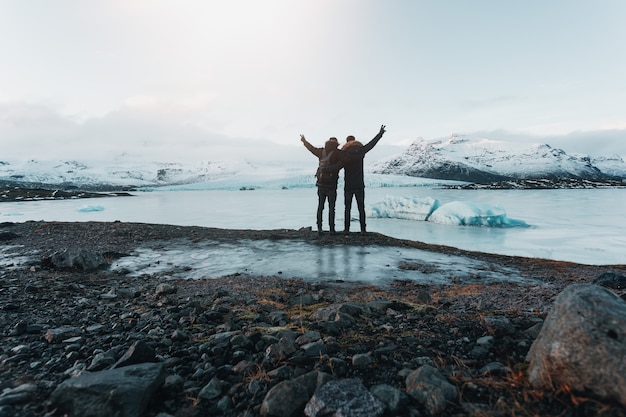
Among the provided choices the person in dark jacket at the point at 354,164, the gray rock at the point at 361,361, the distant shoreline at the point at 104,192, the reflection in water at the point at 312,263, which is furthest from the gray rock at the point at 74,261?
the distant shoreline at the point at 104,192

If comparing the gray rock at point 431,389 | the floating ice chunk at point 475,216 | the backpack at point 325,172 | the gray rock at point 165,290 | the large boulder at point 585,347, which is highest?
the backpack at point 325,172

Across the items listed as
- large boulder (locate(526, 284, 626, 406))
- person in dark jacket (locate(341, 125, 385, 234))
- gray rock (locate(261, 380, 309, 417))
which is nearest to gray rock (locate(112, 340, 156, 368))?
gray rock (locate(261, 380, 309, 417))

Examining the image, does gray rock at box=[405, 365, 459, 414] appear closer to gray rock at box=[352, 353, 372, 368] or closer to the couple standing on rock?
gray rock at box=[352, 353, 372, 368]

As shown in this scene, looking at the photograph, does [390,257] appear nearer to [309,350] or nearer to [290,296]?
[290,296]

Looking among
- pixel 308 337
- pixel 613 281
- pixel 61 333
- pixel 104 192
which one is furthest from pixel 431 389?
pixel 104 192

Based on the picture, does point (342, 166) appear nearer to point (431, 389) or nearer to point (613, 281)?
point (613, 281)

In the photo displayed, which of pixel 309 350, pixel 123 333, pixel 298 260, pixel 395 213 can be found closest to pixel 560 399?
pixel 309 350

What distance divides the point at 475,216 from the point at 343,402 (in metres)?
16.4

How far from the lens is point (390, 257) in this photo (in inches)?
310

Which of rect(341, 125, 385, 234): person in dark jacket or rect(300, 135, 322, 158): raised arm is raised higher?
rect(300, 135, 322, 158): raised arm

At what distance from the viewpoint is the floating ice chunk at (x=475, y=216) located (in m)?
15.7

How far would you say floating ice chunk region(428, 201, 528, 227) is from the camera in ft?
51.7

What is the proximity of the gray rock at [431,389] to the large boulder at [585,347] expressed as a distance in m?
0.46

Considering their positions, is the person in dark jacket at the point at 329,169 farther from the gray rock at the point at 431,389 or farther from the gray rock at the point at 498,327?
the gray rock at the point at 431,389
